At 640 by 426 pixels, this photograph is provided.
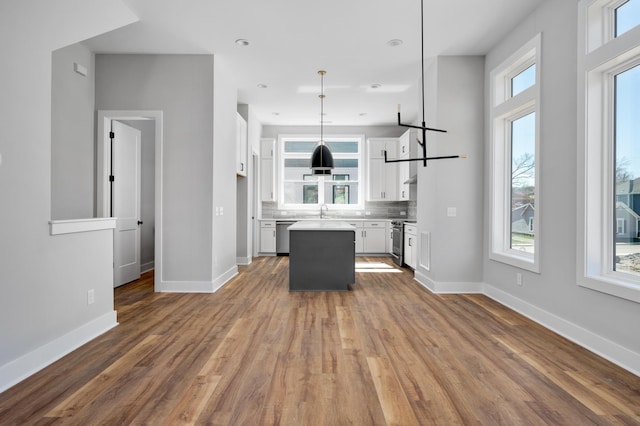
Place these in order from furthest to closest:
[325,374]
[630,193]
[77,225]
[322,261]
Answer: [322,261]
[77,225]
[630,193]
[325,374]

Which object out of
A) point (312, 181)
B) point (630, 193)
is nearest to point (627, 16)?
point (630, 193)

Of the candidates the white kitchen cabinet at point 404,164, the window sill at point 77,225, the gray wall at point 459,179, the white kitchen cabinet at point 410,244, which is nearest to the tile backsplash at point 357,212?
the white kitchen cabinet at point 404,164

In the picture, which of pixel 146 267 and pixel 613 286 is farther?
pixel 146 267

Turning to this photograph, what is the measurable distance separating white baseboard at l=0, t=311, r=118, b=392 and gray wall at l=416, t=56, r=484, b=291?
12.3ft

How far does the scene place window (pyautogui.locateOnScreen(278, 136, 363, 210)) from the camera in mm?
8530

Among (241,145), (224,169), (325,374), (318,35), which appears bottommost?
(325,374)

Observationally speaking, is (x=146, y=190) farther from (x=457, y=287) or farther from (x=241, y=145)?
(x=457, y=287)

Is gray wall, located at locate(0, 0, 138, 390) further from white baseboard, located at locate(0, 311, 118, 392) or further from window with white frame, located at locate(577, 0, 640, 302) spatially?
window with white frame, located at locate(577, 0, 640, 302)

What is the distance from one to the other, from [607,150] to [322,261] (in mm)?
3185

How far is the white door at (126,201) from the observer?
469cm

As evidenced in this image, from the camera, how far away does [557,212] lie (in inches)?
123

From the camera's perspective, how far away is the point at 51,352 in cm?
241

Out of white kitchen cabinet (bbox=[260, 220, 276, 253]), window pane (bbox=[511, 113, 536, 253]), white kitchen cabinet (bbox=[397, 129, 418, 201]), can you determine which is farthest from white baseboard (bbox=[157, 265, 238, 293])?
white kitchen cabinet (bbox=[397, 129, 418, 201])

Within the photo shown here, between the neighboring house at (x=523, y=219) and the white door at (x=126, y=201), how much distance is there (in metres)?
5.10
